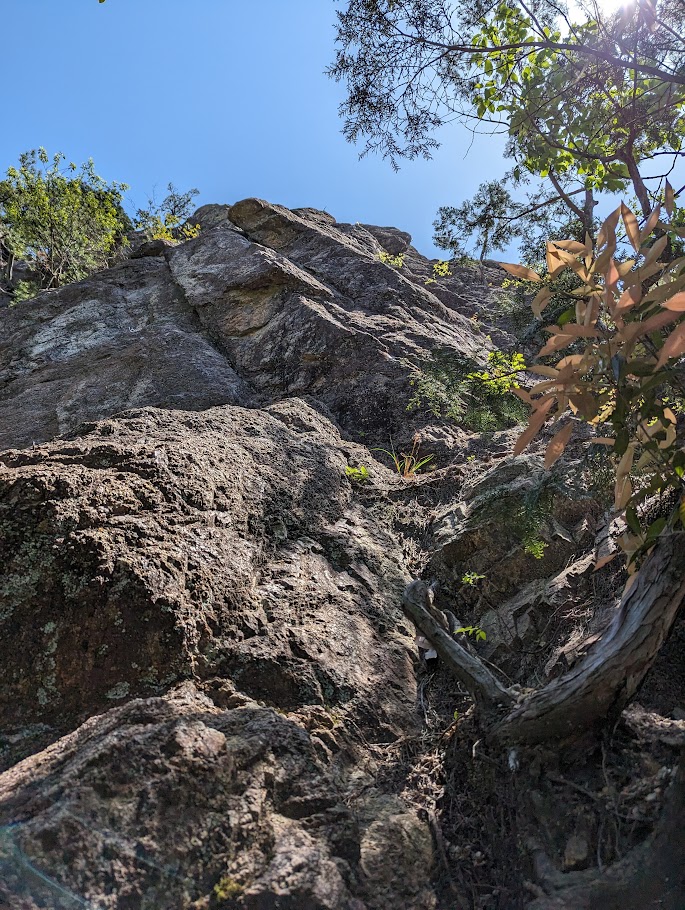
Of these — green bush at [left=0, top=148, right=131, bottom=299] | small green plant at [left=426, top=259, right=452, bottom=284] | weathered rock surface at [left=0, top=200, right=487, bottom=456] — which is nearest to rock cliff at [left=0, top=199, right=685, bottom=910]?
weathered rock surface at [left=0, top=200, right=487, bottom=456]

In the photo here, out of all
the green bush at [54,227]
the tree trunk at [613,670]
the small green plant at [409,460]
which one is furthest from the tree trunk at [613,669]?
the green bush at [54,227]

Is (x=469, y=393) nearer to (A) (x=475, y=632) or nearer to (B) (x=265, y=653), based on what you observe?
(A) (x=475, y=632)

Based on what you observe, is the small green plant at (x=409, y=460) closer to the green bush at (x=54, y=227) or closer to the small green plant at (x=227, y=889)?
the small green plant at (x=227, y=889)

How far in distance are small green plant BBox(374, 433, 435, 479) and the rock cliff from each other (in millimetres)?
78

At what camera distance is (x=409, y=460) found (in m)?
4.23

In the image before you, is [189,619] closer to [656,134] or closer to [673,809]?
[673,809]

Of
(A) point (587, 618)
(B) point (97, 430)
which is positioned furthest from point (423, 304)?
(A) point (587, 618)

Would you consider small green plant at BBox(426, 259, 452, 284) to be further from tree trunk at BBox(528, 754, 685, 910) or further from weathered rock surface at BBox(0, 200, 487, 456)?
tree trunk at BBox(528, 754, 685, 910)

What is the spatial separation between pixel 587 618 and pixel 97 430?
8.86ft

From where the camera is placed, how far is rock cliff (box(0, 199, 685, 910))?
4.92ft

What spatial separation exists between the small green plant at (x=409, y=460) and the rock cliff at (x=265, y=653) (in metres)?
0.08

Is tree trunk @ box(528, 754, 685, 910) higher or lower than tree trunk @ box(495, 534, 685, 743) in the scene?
lower

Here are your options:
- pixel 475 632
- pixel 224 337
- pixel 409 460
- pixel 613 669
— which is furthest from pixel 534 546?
pixel 224 337

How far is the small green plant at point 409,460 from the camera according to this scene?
4102 millimetres
